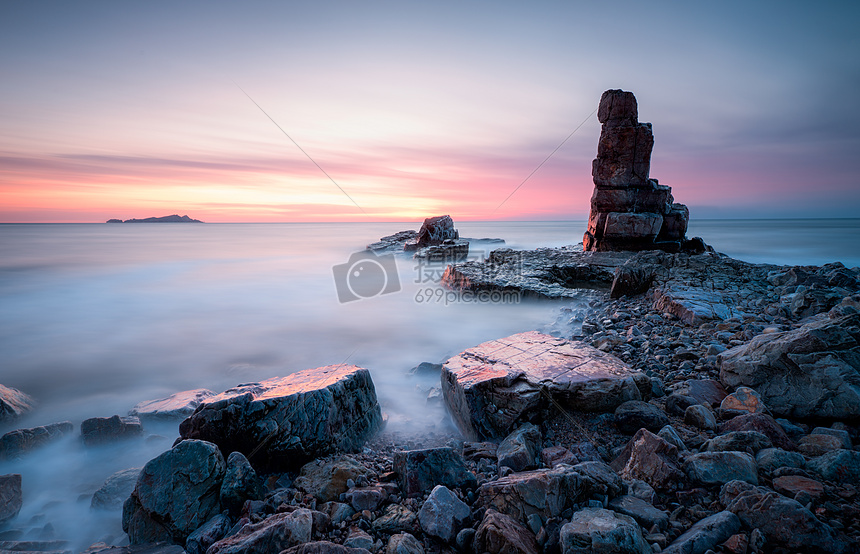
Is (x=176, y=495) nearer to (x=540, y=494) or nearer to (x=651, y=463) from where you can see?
(x=540, y=494)

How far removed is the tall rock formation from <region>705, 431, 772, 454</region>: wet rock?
15.6 metres

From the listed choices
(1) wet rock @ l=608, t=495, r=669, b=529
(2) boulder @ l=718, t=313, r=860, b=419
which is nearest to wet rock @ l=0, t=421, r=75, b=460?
(1) wet rock @ l=608, t=495, r=669, b=529

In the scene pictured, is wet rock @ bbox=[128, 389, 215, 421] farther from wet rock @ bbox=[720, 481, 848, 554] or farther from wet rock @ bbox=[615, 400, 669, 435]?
wet rock @ bbox=[720, 481, 848, 554]

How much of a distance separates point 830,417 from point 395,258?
973 inches

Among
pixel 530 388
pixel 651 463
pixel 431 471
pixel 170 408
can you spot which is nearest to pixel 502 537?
pixel 431 471

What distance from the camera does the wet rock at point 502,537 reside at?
212 cm

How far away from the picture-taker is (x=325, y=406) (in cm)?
344

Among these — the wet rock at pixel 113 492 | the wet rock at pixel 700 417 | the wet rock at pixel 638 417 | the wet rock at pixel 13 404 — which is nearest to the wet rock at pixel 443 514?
the wet rock at pixel 638 417

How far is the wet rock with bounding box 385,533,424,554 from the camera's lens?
2.23 m

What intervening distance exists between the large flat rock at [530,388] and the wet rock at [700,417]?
45 cm

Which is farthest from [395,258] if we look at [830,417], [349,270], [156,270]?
[830,417]

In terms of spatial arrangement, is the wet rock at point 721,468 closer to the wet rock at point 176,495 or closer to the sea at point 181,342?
the sea at point 181,342

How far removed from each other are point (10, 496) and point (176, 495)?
210 centimetres

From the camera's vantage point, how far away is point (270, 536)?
7.29 ft
